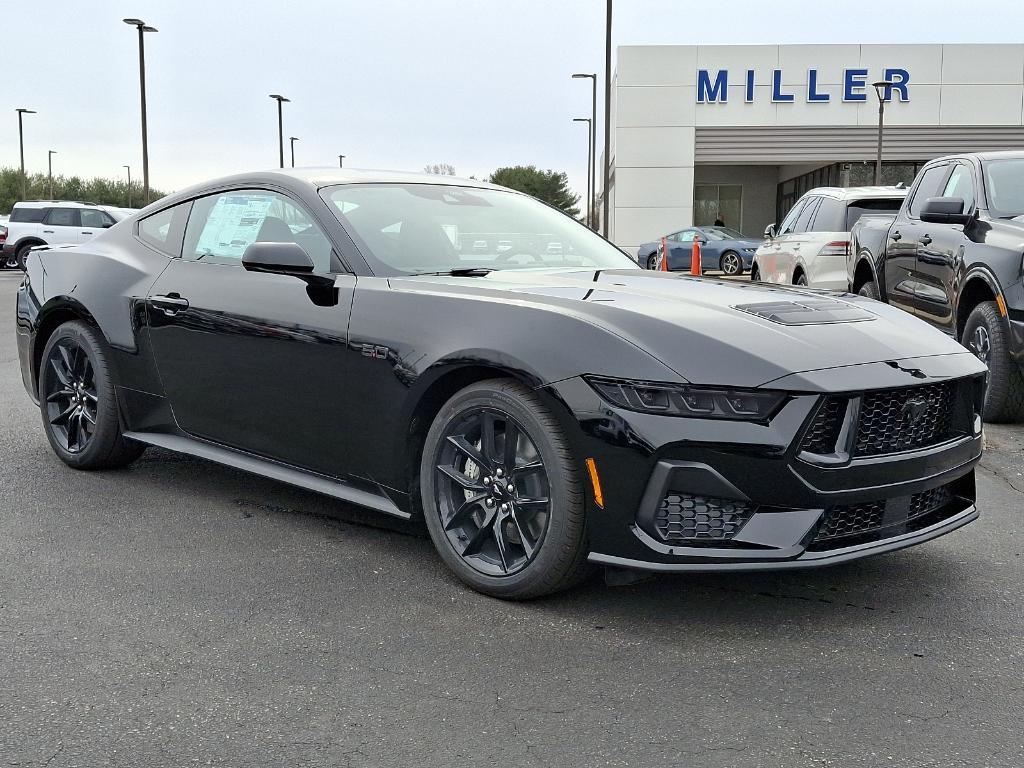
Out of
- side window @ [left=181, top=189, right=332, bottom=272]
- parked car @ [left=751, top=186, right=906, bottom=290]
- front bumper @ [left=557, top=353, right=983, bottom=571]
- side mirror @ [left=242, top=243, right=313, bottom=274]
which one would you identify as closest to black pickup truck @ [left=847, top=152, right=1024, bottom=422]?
parked car @ [left=751, top=186, right=906, bottom=290]

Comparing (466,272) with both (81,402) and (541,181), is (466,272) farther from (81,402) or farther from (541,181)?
(541,181)

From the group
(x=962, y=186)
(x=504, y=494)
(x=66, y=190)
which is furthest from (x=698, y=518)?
(x=66, y=190)

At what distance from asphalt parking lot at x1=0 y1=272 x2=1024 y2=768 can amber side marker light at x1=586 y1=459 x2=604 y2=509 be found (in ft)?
1.35

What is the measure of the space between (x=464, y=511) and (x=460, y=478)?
0.11 metres

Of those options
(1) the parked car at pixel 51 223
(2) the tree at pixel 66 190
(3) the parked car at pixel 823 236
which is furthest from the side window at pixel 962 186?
(2) the tree at pixel 66 190

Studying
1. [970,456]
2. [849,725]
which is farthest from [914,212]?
[849,725]

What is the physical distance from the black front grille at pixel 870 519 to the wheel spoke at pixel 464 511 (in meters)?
1.07

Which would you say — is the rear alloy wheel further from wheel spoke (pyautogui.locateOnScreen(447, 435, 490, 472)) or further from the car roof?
wheel spoke (pyautogui.locateOnScreen(447, 435, 490, 472))

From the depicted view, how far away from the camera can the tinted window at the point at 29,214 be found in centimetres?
3044

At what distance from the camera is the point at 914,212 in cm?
845

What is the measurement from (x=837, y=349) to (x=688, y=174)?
114 feet

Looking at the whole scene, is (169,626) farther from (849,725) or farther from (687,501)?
(849,725)

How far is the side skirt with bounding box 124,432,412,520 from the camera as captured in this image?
153 inches

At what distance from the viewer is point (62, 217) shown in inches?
1180
